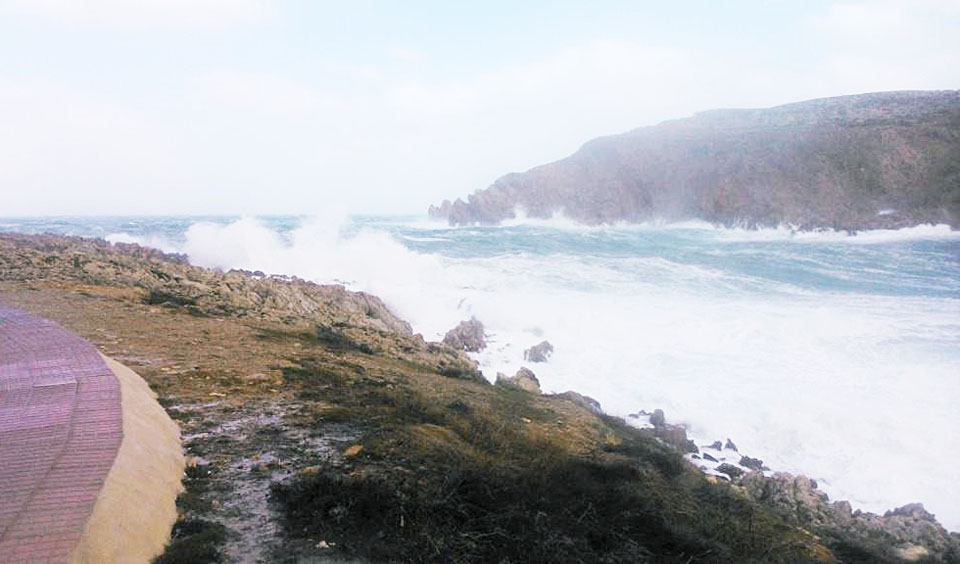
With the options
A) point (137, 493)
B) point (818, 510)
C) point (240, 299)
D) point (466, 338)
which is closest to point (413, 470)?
point (137, 493)

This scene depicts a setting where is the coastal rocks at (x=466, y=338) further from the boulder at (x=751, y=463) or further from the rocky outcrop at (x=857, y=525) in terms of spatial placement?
the rocky outcrop at (x=857, y=525)

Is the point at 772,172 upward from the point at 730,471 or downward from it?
upward

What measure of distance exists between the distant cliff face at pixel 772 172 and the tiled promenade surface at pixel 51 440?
62544 millimetres

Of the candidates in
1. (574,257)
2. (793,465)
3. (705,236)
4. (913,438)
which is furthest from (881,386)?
(705,236)

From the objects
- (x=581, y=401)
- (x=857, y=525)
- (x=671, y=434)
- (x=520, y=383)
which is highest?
(x=520, y=383)

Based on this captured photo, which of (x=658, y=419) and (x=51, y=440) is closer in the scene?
(x=51, y=440)

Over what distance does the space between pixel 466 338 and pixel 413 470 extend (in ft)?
34.1

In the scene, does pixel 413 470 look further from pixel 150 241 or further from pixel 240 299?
pixel 150 241

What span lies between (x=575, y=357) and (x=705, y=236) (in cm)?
4405

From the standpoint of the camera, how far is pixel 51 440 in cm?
359

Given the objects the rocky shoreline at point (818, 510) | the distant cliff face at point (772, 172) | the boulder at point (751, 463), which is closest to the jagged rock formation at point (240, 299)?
the rocky shoreline at point (818, 510)

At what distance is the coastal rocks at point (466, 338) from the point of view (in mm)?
14656

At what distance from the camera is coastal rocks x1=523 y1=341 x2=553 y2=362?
46.9ft

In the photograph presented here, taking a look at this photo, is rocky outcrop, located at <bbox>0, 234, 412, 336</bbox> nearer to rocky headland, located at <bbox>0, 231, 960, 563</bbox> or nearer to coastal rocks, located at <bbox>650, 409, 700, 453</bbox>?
rocky headland, located at <bbox>0, 231, 960, 563</bbox>
